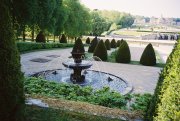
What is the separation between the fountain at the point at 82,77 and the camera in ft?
40.8

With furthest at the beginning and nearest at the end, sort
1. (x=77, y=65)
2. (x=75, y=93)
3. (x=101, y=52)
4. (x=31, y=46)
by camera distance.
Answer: (x=31, y=46) < (x=101, y=52) < (x=77, y=65) < (x=75, y=93)

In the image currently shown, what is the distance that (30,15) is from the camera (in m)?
21.0

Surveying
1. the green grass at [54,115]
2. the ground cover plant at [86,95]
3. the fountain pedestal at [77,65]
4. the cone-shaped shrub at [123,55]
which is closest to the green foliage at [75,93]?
the ground cover plant at [86,95]

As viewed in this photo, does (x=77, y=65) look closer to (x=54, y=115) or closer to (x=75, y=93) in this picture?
(x=75, y=93)

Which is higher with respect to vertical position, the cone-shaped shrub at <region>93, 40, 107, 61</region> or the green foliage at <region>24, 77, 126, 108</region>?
the cone-shaped shrub at <region>93, 40, 107, 61</region>

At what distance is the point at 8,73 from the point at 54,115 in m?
1.95

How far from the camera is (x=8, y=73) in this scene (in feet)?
13.6

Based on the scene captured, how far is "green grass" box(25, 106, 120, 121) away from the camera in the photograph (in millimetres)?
5496

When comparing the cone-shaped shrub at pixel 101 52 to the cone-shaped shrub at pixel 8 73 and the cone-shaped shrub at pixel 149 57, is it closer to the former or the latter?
the cone-shaped shrub at pixel 149 57

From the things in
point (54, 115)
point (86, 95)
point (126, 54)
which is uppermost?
point (126, 54)

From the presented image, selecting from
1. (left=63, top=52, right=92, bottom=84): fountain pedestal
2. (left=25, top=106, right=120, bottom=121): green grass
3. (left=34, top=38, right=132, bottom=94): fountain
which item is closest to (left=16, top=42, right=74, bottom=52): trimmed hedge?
(left=34, top=38, right=132, bottom=94): fountain

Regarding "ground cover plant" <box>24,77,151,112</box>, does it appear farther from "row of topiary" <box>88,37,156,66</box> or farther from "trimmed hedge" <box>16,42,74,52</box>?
"trimmed hedge" <box>16,42,74,52</box>

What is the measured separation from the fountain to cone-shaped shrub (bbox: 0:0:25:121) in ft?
24.3

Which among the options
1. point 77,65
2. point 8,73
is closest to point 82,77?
point 77,65
